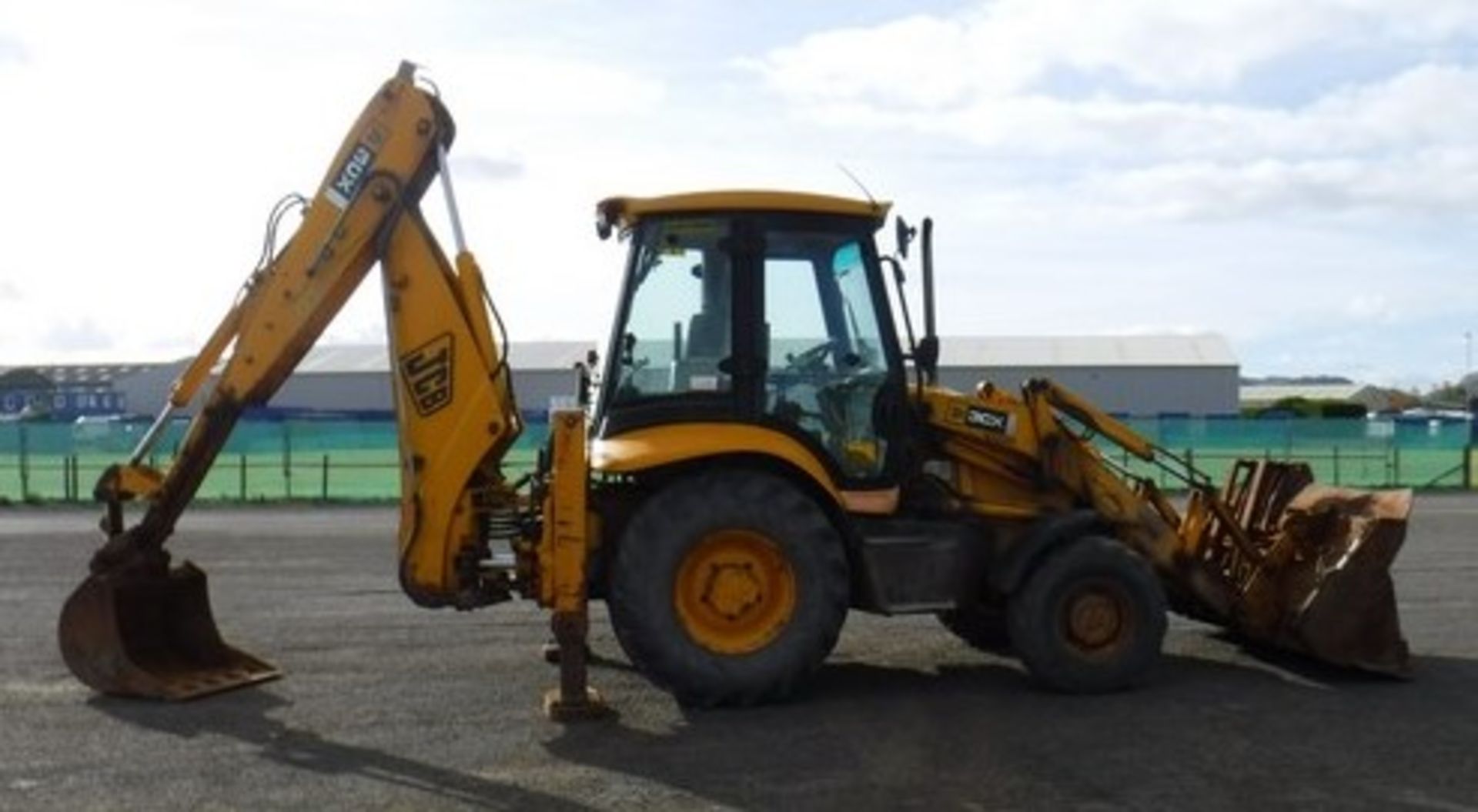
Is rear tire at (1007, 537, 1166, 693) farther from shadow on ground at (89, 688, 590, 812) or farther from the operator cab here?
shadow on ground at (89, 688, 590, 812)

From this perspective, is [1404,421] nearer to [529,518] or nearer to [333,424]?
[333,424]

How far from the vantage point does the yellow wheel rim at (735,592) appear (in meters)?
9.30

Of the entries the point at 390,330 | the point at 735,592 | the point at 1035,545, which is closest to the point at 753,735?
the point at 735,592

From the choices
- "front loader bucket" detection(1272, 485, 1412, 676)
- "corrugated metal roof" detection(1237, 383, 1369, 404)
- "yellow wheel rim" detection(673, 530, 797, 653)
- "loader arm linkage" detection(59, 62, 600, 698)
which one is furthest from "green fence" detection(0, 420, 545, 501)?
"corrugated metal roof" detection(1237, 383, 1369, 404)

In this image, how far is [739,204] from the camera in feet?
31.3

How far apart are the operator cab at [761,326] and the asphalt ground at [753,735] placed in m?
1.55

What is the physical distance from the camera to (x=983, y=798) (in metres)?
7.46

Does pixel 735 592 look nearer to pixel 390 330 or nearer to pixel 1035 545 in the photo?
pixel 1035 545

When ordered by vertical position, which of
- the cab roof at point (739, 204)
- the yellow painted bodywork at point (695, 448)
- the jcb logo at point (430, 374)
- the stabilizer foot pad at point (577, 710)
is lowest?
the stabilizer foot pad at point (577, 710)

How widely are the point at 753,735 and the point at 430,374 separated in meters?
2.66

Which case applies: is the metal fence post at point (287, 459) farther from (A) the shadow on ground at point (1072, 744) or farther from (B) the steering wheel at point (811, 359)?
(B) the steering wheel at point (811, 359)

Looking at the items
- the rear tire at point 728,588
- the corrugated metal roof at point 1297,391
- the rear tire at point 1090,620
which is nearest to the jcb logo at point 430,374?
the rear tire at point 728,588

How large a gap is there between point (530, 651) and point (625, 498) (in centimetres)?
227

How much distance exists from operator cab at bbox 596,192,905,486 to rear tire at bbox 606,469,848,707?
17.6 inches
